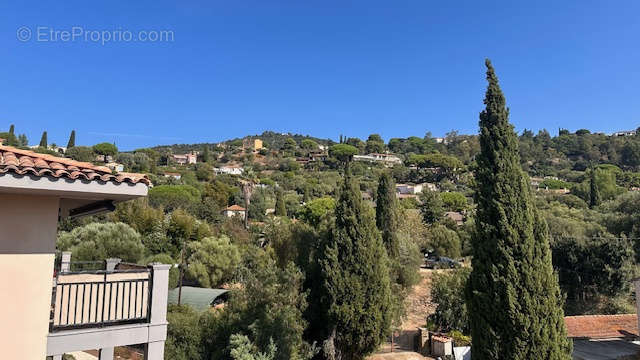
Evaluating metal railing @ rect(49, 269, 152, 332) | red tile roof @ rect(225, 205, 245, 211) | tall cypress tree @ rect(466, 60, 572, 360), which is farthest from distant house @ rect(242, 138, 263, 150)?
metal railing @ rect(49, 269, 152, 332)

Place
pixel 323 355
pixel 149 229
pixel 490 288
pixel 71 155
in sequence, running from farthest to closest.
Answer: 1. pixel 71 155
2. pixel 149 229
3. pixel 323 355
4. pixel 490 288

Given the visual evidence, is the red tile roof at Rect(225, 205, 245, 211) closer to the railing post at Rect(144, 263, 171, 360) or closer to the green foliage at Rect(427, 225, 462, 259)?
the green foliage at Rect(427, 225, 462, 259)

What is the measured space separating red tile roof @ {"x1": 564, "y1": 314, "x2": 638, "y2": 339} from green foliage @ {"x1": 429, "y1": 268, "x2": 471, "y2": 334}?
4062 mm

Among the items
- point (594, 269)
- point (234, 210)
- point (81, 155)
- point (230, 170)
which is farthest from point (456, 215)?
point (81, 155)

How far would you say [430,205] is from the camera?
4841cm

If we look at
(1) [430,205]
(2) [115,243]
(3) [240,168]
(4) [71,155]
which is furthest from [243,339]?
(3) [240,168]

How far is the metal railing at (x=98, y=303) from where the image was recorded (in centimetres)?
441

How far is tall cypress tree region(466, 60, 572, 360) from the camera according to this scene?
8.34m

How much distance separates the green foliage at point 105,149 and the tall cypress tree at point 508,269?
79.0 metres

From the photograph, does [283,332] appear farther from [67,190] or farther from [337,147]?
[337,147]

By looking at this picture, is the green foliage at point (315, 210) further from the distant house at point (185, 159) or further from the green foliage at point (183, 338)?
the distant house at point (185, 159)

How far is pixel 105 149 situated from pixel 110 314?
80.6 meters

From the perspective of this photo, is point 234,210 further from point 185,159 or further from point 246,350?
point 185,159

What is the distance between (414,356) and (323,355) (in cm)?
511
